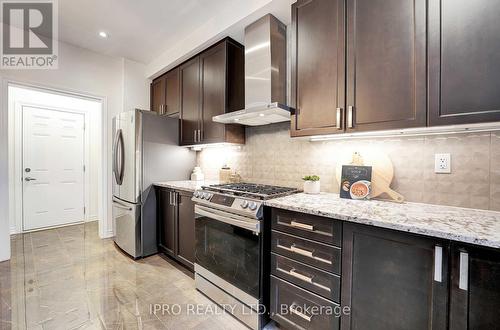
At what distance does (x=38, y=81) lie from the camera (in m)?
2.84

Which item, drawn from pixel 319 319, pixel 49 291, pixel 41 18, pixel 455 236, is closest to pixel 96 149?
pixel 41 18

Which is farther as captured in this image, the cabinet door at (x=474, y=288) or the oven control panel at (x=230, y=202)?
the oven control panel at (x=230, y=202)

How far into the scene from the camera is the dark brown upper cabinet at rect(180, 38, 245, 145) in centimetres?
246

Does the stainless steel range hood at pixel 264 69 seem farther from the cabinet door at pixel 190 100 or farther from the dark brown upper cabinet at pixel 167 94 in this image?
the dark brown upper cabinet at pixel 167 94

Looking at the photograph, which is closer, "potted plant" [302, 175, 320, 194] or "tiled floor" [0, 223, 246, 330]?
"tiled floor" [0, 223, 246, 330]

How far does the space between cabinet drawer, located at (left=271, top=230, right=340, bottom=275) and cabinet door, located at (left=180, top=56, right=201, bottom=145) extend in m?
1.80

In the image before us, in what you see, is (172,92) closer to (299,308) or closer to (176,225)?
(176,225)

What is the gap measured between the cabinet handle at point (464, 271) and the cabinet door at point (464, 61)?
2.27 feet

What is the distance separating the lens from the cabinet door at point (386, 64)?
50.0 inches

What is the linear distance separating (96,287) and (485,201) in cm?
313

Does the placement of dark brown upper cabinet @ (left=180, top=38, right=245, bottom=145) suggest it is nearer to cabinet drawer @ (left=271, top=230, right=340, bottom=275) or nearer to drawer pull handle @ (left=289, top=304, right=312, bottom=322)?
cabinet drawer @ (left=271, top=230, right=340, bottom=275)

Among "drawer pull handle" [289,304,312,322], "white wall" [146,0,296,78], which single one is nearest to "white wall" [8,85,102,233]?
"white wall" [146,0,296,78]

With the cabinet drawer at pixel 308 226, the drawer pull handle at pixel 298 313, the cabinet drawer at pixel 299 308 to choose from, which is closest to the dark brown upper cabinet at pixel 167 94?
the cabinet drawer at pixel 308 226

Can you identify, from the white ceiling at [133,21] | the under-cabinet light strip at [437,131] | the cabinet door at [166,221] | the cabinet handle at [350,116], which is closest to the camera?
the under-cabinet light strip at [437,131]
